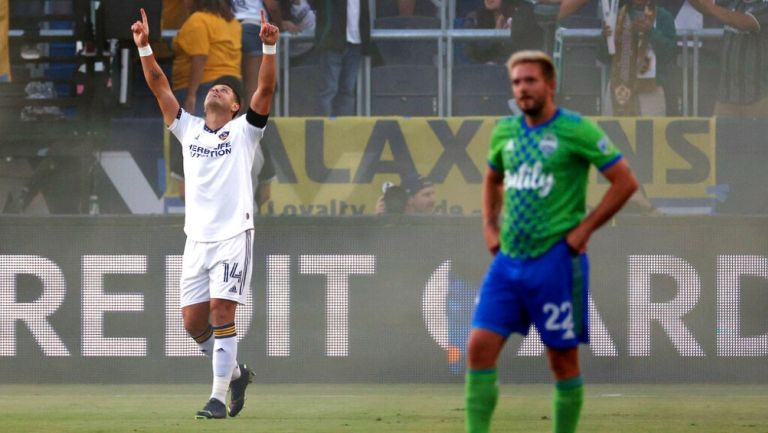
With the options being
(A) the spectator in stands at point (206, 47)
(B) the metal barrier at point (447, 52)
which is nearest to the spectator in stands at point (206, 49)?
(A) the spectator in stands at point (206, 47)

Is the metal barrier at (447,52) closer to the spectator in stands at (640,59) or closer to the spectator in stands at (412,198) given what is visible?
the spectator in stands at (640,59)

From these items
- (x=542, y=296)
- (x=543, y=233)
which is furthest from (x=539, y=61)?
(x=542, y=296)

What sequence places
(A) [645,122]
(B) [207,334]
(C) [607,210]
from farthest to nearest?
(A) [645,122], (B) [207,334], (C) [607,210]

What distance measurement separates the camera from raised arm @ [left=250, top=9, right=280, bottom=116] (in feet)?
28.9

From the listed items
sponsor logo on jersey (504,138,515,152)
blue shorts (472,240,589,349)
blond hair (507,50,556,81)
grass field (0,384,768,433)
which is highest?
blond hair (507,50,556,81)

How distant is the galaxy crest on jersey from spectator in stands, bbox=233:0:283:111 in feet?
29.6

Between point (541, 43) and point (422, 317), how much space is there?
466 cm

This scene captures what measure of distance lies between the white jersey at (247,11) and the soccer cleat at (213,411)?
7.24 meters

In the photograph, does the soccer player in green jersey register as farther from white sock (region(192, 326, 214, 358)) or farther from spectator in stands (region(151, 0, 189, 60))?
spectator in stands (region(151, 0, 189, 60))

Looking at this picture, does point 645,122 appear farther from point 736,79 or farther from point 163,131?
point 163,131

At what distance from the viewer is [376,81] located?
51.6 feet

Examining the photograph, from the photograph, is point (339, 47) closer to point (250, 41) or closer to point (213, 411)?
point (250, 41)

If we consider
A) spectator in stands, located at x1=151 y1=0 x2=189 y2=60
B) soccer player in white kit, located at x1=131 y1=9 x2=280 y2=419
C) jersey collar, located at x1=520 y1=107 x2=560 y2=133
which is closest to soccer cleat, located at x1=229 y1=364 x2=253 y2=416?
soccer player in white kit, located at x1=131 y1=9 x2=280 y2=419

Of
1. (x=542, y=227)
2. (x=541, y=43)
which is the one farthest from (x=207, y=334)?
(x=541, y=43)
